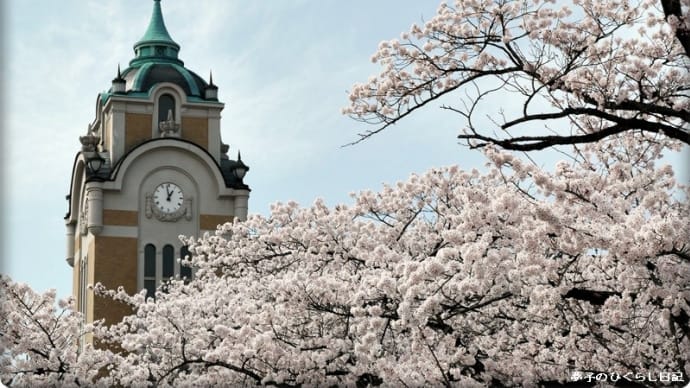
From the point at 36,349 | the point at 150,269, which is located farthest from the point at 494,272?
the point at 150,269

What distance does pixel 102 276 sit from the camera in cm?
2711

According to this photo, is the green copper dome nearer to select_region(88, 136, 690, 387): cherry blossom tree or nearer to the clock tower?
the clock tower

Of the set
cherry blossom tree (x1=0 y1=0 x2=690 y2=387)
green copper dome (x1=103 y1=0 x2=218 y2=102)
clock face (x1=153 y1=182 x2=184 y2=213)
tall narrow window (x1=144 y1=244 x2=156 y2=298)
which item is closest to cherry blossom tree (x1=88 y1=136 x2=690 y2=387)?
cherry blossom tree (x1=0 y1=0 x2=690 y2=387)

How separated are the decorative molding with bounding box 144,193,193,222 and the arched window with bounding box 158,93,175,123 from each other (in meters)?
2.25

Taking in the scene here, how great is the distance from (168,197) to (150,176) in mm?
746

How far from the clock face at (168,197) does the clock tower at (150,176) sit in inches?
1.1

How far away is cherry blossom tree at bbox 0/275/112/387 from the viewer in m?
9.00

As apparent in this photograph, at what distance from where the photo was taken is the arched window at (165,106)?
1125 inches

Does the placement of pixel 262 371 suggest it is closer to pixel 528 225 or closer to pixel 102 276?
pixel 528 225

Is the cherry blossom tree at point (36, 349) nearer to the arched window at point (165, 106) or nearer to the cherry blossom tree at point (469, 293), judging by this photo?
the cherry blossom tree at point (469, 293)

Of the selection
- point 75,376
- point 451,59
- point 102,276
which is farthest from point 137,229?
point 451,59

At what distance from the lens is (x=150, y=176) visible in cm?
2797

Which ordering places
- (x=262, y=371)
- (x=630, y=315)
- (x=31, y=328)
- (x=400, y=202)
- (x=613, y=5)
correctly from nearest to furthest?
(x=630, y=315) → (x=613, y=5) → (x=262, y=371) → (x=31, y=328) → (x=400, y=202)

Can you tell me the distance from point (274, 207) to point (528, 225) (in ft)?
17.2
